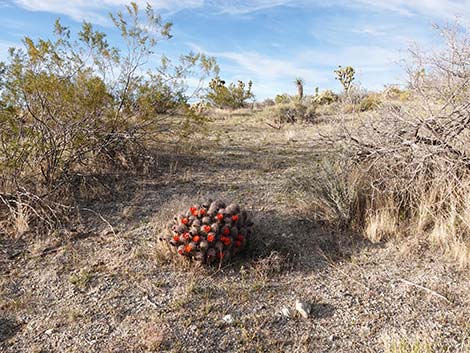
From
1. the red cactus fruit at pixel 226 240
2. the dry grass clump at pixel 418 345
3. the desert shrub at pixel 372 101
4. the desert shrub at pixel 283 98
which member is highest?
the desert shrub at pixel 283 98

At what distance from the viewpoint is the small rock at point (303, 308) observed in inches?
135

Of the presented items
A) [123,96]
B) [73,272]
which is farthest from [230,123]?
[73,272]

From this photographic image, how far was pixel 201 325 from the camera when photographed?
10.8 ft

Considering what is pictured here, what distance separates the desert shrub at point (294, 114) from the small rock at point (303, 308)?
11.0 m

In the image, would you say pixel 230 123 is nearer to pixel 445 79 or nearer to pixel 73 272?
pixel 445 79

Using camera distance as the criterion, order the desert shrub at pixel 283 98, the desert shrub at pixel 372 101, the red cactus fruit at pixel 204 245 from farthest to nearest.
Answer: the desert shrub at pixel 283 98
the desert shrub at pixel 372 101
the red cactus fruit at pixel 204 245

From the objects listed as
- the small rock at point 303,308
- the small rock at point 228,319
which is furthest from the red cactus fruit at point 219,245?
the small rock at point 303,308

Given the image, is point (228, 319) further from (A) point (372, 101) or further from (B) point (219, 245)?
(A) point (372, 101)

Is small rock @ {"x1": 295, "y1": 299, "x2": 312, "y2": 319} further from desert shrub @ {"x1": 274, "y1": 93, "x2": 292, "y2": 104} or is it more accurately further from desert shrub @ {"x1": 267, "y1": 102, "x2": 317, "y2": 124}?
desert shrub @ {"x1": 274, "y1": 93, "x2": 292, "y2": 104}

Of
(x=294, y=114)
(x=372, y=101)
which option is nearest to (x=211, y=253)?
(x=372, y=101)

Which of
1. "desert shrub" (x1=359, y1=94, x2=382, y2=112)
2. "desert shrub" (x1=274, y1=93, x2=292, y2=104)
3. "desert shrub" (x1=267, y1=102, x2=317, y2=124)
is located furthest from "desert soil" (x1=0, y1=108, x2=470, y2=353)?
"desert shrub" (x1=274, y1=93, x2=292, y2=104)

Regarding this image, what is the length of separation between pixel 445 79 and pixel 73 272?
4845mm

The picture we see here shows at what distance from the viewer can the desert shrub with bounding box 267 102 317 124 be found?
47.4ft

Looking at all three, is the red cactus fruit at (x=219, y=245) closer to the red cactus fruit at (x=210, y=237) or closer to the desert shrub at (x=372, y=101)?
the red cactus fruit at (x=210, y=237)
